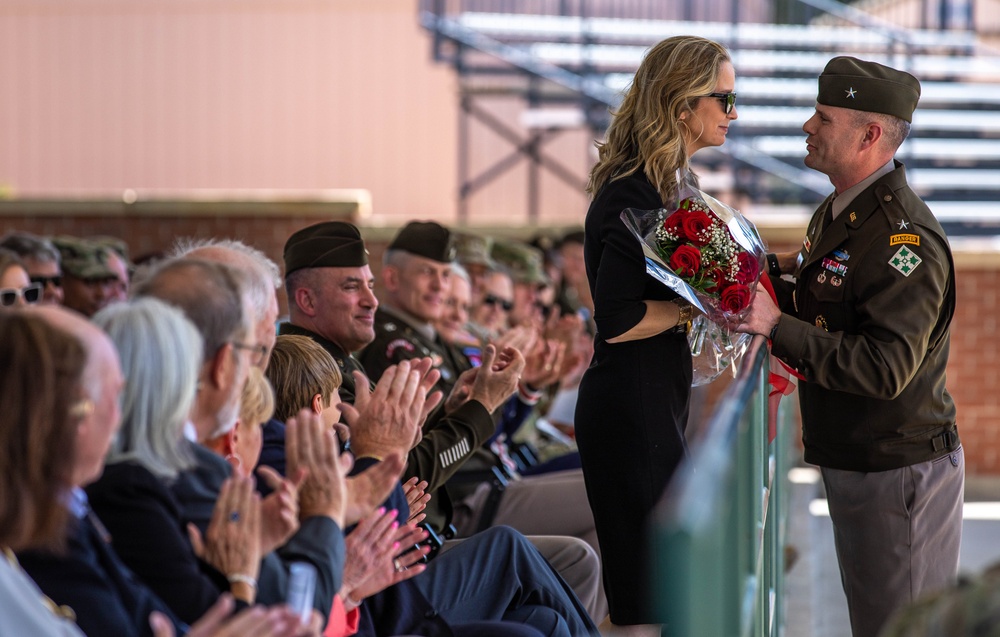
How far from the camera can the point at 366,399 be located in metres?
2.63

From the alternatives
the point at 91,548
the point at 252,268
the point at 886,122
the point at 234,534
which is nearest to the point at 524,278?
the point at 886,122

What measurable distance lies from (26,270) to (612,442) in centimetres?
286

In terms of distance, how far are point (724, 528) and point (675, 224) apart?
4.59 ft

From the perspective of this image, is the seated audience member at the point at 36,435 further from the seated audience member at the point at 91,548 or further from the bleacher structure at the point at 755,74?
the bleacher structure at the point at 755,74

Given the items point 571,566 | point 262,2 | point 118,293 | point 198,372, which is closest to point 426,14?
point 262,2

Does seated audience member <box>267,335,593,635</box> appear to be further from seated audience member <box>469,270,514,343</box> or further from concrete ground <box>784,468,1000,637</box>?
seated audience member <box>469,270,514,343</box>

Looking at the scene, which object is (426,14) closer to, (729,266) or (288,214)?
(288,214)

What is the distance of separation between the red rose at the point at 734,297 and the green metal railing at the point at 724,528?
0.50 ft

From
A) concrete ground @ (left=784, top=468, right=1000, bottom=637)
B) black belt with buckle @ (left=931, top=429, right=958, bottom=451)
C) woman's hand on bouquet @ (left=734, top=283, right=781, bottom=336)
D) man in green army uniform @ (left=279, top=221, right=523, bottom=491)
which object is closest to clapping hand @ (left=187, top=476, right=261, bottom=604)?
man in green army uniform @ (left=279, top=221, right=523, bottom=491)

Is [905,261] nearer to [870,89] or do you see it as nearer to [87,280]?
[870,89]

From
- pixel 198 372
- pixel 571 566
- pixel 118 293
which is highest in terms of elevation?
pixel 198 372

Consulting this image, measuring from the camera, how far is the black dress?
2.99 m

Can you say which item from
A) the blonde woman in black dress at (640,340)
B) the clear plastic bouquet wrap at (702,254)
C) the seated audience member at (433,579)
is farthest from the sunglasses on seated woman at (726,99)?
the seated audience member at (433,579)

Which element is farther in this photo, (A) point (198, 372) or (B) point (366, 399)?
(B) point (366, 399)
